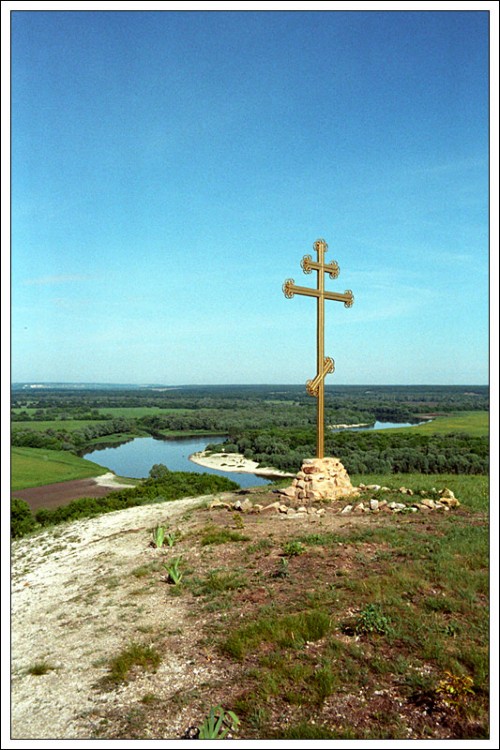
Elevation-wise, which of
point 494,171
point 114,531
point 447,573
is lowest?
point 114,531

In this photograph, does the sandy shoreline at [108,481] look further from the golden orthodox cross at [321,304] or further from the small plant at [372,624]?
the small plant at [372,624]

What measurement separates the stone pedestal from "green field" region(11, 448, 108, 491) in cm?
338

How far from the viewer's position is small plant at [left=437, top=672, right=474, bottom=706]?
2658 millimetres

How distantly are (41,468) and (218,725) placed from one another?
3517 millimetres

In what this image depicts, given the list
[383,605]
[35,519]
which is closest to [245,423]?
[35,519]

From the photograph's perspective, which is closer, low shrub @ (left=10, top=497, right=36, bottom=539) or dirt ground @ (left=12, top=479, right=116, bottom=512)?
dirt ground @ (left=12, top=479, right=116, bottom=512)

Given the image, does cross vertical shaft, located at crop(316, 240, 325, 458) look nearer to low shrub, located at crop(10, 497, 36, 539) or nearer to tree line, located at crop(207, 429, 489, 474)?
tree line, located at crop(207, 429, 489, 474)

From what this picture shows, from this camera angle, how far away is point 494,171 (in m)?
2.72

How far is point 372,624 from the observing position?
3.46 metres

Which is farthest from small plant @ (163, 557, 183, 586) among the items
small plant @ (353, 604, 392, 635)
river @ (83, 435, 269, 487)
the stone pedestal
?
river @ (83, 435, 269, 487)

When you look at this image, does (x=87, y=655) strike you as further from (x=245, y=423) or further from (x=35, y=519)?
(x=245, y=423)

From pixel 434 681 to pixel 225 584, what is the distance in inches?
84.3

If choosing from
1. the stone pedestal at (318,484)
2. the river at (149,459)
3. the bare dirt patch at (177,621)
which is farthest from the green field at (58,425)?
the stone pedestal at (318,484)

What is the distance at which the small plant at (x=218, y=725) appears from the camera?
2436mm
